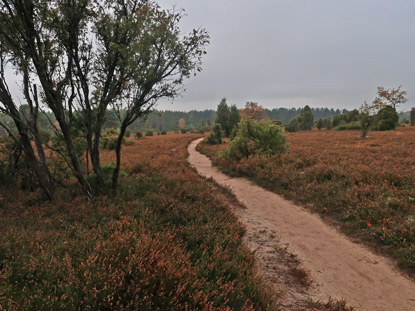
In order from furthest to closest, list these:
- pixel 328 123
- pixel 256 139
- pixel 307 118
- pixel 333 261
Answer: pixel 307 118
pixel 328 123
pixel 256 139
pixel 333 261

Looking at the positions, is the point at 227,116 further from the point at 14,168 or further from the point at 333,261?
the point at 333,261

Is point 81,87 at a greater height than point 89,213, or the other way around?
point 81,87

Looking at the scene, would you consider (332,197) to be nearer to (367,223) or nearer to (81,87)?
(367,223)

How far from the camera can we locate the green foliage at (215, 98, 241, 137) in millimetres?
41344

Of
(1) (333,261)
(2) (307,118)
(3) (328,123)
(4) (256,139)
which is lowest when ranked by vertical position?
(1) (333,261)

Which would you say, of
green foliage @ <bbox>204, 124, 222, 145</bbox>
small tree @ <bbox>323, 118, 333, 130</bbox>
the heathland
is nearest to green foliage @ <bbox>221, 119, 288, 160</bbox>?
the heathland

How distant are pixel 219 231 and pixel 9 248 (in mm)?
4391

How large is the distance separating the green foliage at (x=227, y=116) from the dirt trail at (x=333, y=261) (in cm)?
3339

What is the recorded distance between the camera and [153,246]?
13.0ft

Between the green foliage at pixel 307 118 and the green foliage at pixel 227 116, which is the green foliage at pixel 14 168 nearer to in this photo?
the green foliage at pixel 227 116

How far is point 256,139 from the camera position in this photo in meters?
18.0

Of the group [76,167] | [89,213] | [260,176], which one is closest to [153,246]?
[89,213]

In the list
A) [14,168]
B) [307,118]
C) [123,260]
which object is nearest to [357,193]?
[123,260]

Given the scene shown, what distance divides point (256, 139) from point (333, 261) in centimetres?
1311
